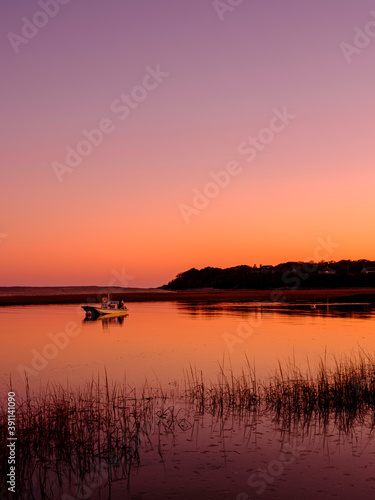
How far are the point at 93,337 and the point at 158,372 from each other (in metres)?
22.4

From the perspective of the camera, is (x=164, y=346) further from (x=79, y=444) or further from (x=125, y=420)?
(x=79, y=444)

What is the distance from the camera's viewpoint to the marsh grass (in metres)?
12.7

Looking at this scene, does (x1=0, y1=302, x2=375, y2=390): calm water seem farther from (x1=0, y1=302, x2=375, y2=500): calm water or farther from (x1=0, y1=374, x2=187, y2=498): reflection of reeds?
(x1=0, y1=374, x2=187, y2=498): reflection of reeds

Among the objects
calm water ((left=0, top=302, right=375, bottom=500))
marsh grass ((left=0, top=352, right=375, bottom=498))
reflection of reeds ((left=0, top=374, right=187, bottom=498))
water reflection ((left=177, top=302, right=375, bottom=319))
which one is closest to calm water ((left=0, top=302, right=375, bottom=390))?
calm water ((left=0, top=302, right=375, bottom=500))

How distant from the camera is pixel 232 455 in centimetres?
1408

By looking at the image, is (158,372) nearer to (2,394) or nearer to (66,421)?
(2,394)

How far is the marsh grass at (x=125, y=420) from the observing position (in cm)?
1274

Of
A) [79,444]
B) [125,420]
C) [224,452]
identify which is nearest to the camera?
[79,444]

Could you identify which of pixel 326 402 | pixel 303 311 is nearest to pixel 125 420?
pixel 326 402

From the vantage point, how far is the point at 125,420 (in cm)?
1588

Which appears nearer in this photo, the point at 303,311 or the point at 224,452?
the point at 224,452

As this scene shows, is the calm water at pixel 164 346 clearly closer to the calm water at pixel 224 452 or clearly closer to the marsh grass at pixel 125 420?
the calm water at pixel 224 452

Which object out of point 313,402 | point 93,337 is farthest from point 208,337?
point 313,402

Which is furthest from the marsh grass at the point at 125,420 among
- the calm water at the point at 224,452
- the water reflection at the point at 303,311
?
the water reflection at the point at 303,311
